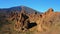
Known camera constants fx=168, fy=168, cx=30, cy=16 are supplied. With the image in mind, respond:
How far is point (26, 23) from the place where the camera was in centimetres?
6400

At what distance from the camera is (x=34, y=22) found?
66562 millimetres

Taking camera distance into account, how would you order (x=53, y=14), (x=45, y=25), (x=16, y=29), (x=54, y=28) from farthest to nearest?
(x=16, y=29) → (x=53, y=14) → (x=45, y=25) → (x=54, y=28)

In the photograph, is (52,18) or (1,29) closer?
(52,18)

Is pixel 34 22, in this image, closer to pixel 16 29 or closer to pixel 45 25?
pixel 16 29

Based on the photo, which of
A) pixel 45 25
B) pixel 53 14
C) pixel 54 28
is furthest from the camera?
pixel 53 14

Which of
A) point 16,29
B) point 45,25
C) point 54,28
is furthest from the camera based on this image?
point 16,29

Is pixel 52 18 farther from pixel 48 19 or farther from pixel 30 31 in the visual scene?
pixel 30 31

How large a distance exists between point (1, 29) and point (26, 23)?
966cm

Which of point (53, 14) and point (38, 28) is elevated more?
point (53, 14)

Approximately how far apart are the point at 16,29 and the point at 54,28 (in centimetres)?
1738

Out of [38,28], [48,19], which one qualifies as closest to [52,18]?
[48,19]

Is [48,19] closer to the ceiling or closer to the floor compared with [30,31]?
closer to the ceiling

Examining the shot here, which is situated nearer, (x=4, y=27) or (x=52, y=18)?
(x=52, y=18)

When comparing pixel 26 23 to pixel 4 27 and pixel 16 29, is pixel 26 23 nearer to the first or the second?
pixel 16 29
